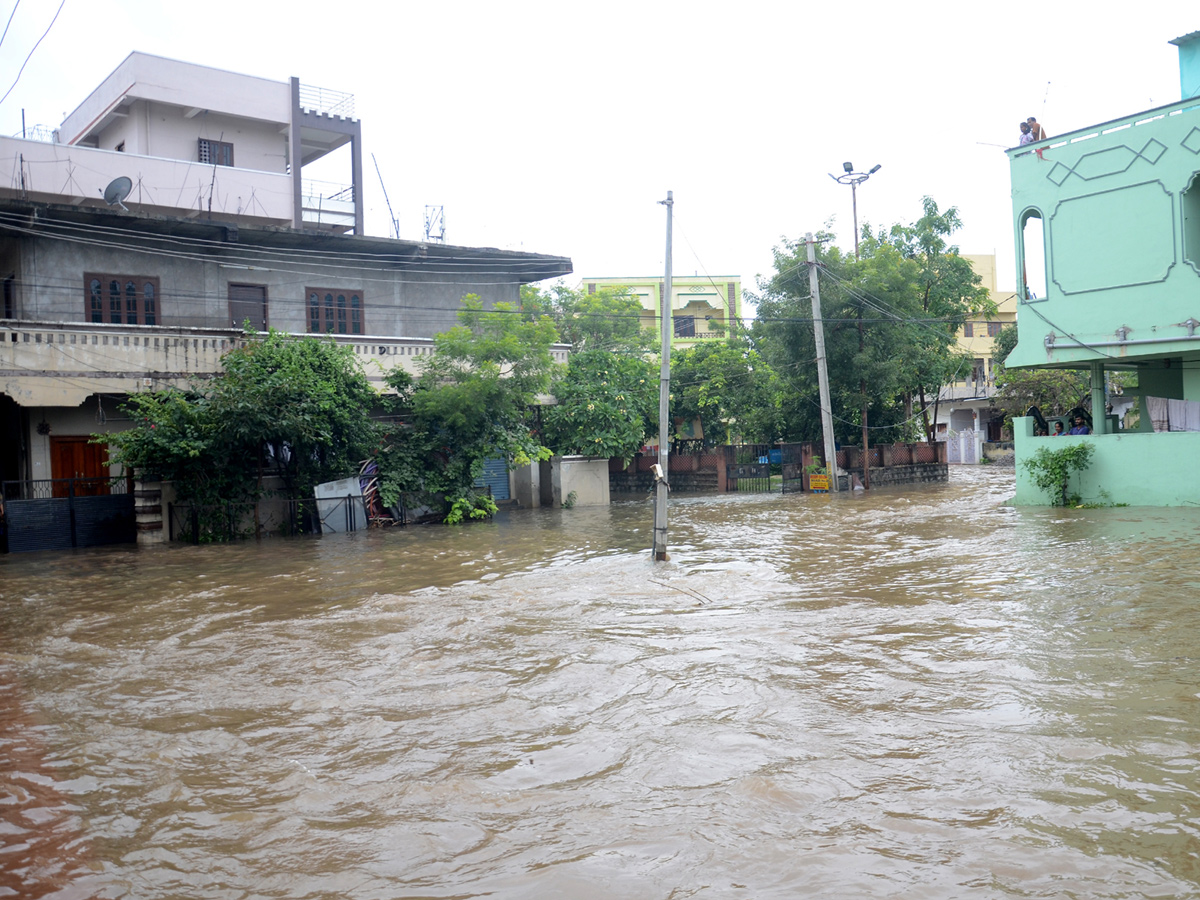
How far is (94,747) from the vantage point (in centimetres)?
615

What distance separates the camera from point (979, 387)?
1937 inches

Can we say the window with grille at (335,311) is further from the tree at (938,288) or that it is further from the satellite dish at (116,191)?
the tree at (938,288)

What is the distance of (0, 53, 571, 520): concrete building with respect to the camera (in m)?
20.1

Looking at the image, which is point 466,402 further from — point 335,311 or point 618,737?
point 618,737

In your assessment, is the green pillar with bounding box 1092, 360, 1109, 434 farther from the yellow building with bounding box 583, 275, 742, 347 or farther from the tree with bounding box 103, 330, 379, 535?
the yellow building with bounding box 583, 275, 742, 347

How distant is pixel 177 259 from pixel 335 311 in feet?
13.4

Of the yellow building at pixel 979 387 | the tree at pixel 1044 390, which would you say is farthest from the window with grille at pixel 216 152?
the yellow building at pixel 979 387

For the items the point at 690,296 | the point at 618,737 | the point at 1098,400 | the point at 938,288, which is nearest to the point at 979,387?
the point at 938,288

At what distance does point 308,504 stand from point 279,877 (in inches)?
712

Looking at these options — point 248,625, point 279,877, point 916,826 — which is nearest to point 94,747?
point 279,877

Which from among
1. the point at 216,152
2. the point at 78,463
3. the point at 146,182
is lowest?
the point at 78,463

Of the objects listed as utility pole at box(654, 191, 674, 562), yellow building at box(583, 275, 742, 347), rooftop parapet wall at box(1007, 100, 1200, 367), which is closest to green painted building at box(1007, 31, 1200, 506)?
rooftop parapet wall at box(1007, 100, 1200, 367)

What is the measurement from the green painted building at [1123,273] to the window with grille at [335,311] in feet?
55.5

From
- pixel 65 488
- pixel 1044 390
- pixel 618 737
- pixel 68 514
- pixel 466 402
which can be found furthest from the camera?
pixel 1044 390
